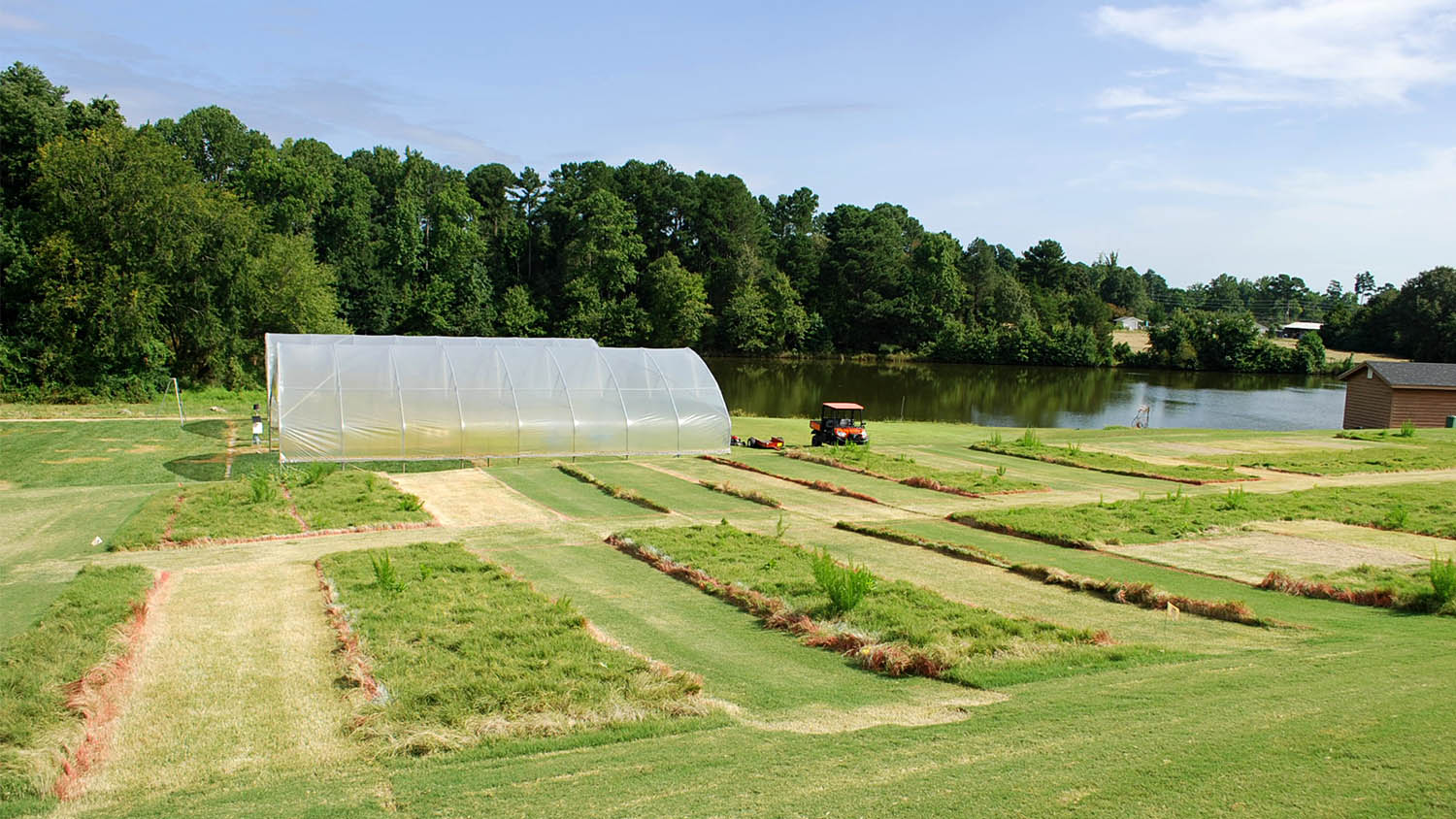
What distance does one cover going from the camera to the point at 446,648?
11922 mm

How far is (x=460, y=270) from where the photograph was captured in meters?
91.4

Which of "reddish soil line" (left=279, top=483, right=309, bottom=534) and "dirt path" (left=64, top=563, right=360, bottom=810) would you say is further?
"reddish soil line" (left=279, top=483, right=309, bottom=534)

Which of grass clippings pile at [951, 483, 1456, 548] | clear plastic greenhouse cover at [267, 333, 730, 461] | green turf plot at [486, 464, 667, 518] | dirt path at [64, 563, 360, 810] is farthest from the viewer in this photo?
clear plastic greenhouse cover at [267, 333, 730, 461]

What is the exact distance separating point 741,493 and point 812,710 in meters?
16.6

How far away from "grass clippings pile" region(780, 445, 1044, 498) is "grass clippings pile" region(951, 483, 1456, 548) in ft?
12.5

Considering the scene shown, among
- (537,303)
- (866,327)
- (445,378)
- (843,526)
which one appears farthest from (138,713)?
(866,327)

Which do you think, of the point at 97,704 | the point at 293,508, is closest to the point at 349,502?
the point at 293,508

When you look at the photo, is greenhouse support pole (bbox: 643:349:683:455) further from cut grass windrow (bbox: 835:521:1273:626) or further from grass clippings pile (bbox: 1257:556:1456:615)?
grass clippings pile (bbox: 1257:556:1456:615)

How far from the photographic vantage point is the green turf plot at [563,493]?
944 inches

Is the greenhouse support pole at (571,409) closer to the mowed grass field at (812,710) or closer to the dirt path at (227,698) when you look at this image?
the mowed grass field at (812,710)

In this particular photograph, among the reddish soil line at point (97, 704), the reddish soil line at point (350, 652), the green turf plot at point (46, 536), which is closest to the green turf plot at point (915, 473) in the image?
the reddish soil line at point (350, 652)

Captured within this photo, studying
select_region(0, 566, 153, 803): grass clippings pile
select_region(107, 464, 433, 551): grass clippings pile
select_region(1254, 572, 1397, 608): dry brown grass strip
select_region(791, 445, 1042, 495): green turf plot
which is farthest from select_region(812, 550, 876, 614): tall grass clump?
select_region(791, 445, 1042, 495): green turf plot

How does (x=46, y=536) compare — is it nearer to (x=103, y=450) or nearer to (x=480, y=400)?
(x=103, y=450)

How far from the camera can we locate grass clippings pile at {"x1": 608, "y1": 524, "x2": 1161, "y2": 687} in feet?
36.6
